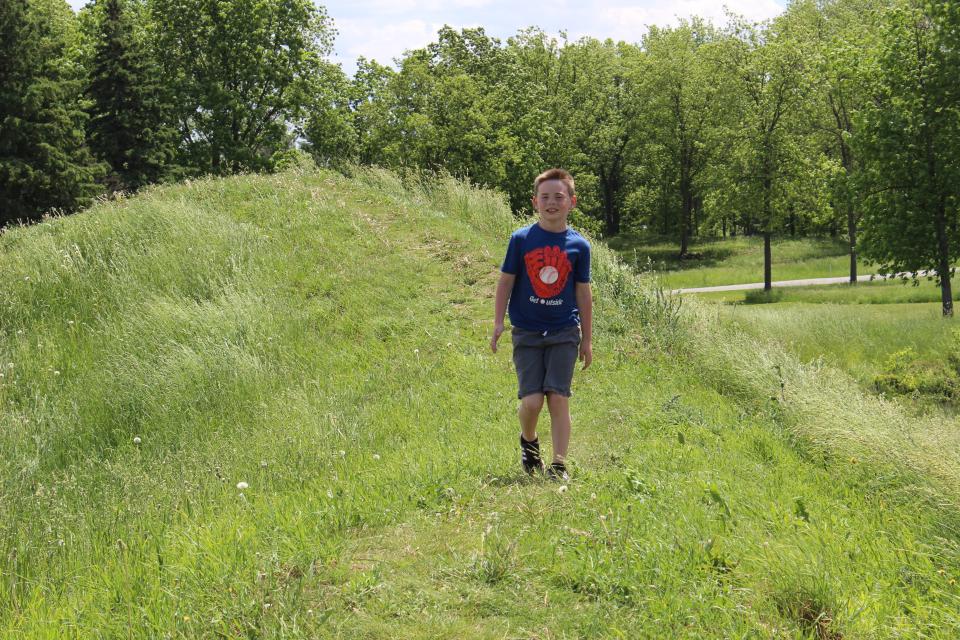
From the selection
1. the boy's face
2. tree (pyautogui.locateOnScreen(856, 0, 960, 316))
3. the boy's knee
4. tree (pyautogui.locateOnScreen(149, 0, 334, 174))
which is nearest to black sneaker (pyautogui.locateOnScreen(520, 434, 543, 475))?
the boy's knee

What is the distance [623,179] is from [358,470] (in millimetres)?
47326

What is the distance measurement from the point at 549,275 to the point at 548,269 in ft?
0.13

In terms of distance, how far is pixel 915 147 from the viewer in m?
18.6

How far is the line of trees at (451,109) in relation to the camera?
64.0ft

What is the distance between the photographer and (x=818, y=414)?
23.2 feet

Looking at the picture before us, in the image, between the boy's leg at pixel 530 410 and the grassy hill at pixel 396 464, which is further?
the boy's leg at pixel 530 410

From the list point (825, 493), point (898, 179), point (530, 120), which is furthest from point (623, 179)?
point (825, 493)

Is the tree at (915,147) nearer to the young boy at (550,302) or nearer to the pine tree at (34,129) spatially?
the young boy at (550,302)

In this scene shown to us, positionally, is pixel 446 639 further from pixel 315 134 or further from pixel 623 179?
pixel 623 179

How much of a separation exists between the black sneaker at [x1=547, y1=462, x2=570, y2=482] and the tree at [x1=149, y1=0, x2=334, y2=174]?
30510 mm

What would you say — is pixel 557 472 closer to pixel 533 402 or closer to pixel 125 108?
pixel 533 402

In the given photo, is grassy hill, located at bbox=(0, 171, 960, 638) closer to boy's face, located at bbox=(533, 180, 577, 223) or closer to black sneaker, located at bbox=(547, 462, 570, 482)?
black sneaker, located at bbox=(547, 462, 570, 482)

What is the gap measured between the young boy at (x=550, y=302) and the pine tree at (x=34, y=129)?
27276 millimetres

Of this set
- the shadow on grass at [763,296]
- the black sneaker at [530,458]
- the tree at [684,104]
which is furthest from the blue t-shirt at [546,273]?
the tree at [684,104]
